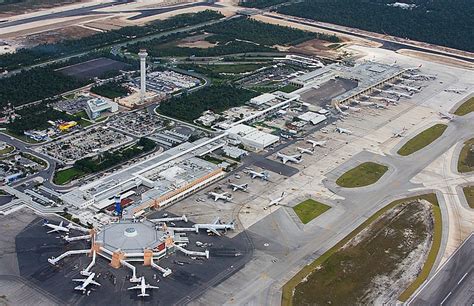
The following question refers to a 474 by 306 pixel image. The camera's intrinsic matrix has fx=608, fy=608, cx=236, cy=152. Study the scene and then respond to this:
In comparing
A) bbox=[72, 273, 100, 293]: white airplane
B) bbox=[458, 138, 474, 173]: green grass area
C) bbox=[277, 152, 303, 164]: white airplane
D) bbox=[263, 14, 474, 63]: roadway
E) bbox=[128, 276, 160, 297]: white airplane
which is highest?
bbox=[72, 273, 100, 293]: white airplane

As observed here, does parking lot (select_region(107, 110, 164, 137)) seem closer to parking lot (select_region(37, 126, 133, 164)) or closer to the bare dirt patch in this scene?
parking lot (select_region(37, 126, 133, 164))

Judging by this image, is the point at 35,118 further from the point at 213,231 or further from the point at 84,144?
the point at 213,231

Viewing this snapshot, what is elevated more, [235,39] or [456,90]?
[235,39]

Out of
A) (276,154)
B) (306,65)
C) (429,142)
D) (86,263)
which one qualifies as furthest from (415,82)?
(86,263)

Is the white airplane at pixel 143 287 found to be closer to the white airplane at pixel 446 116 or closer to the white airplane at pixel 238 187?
the white airplane at pixel 238 187

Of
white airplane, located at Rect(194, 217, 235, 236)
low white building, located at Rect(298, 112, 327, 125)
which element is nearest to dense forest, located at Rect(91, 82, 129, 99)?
low white building, located at Rect(298, 112, 327, 125)

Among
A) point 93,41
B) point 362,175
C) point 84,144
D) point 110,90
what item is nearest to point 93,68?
point 110,90

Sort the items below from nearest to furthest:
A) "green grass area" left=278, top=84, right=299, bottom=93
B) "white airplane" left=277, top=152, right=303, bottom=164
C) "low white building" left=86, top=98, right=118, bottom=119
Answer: "white airplane" left=277, top=152, right=303, bottom=164 < "low white building" left=86, top=98, right=118, bottom=119 < "green grass area" left=278, top=84, right=299, bottom=93
